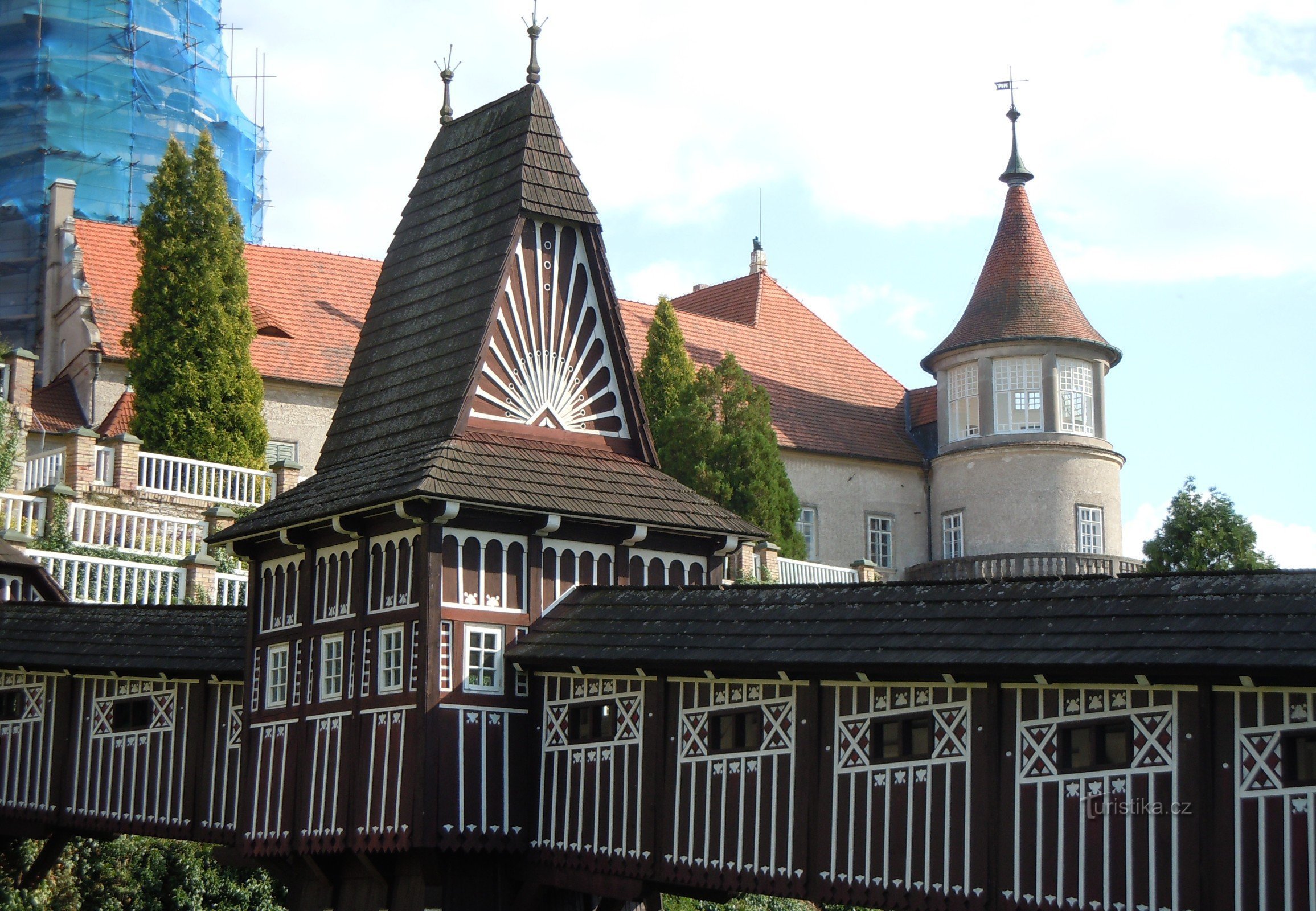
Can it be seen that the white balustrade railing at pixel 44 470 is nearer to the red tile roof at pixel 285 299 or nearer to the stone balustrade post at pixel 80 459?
the stone balustrade post at pixel 80 459

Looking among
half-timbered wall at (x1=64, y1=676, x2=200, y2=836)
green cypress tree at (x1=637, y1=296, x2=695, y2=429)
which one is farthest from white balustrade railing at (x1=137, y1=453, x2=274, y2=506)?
half-timbered wall at (x1=64, y1=676, x2=200, y2=836)

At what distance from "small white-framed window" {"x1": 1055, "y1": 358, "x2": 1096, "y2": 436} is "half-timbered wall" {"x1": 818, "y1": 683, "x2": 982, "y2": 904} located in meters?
26.5

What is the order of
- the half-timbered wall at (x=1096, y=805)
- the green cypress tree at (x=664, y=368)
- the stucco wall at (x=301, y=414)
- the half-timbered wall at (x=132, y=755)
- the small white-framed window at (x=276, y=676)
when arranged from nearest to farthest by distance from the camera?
1. the half-timbered wall at (x=1096, y=805)
2. the small white-framed window at (x=276, y=676)
3. the half-timbered wall at (x=132, y=755)
4. the green cypress tree at (x=664, y=368)
5. the stucco wall at (x=301, y=414)

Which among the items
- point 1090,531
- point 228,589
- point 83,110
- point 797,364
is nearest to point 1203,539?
point 1090,531

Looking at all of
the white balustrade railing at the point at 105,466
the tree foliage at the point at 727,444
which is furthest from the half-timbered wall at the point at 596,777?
the tree foliage at the point at 727,444

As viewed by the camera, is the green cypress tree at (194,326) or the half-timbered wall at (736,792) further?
the green cypress tree at (194,326)

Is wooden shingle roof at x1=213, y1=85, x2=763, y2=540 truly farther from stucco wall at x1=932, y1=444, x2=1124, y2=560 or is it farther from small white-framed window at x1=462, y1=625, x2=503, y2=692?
stucco wall at x1=932, y1=444, x2=1124, y2=560

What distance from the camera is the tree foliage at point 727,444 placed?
36.5 metres

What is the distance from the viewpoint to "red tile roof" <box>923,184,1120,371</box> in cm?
4228

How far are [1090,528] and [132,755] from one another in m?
25.1

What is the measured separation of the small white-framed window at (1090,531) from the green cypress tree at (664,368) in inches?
381

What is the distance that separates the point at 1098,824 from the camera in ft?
48.8

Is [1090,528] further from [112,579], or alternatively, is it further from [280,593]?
[280,593]

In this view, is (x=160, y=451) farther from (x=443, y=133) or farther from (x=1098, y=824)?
(x=1098, y=824)
